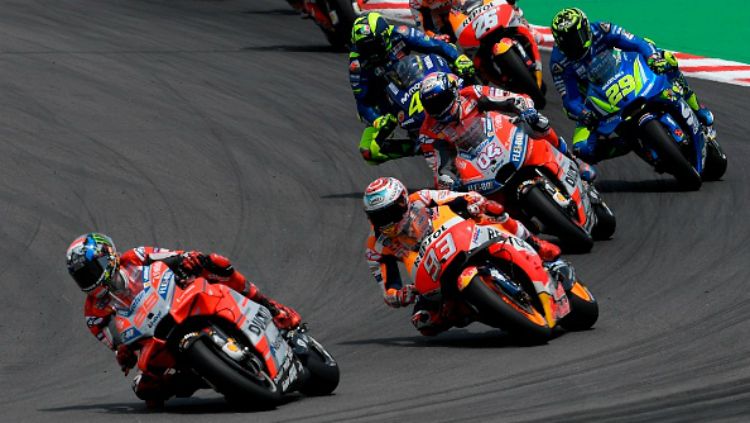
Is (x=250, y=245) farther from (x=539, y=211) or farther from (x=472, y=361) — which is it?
(x=472, y=361)

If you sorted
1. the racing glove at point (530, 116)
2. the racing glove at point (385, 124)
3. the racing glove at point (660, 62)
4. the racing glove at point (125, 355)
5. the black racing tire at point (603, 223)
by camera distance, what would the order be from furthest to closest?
the racing glove at point (385, 124) → the racing glove at point (660, 62) → the black racing tire at point (603, 223) → the racing glove at point (530, 116) → the racing glove at point (125, 355)

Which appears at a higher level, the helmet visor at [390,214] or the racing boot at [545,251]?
the helmet visor at [390,214]

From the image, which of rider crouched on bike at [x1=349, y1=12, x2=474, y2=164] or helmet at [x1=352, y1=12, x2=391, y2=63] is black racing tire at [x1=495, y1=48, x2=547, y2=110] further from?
helmet at [x1=352, y1=12, x2=391, y2=63]

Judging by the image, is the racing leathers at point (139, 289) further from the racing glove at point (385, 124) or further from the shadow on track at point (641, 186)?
the shadow on track at point (641, 186)

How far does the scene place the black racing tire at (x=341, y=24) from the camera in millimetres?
23125

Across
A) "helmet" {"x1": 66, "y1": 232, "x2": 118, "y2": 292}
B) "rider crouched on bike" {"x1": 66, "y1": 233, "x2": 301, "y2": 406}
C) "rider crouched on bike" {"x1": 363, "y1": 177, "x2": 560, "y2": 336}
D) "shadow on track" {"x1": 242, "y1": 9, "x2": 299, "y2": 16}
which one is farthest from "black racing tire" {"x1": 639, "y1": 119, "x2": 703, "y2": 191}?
"shadow on track" {"x1": 242, "y1": 9, "x2": 299, "y2": 16}

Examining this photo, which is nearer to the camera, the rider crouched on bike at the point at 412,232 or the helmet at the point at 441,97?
the rider crouched on bike at the point at 412,232

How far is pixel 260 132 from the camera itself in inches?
784

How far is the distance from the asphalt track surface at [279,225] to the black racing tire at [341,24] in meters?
0.36

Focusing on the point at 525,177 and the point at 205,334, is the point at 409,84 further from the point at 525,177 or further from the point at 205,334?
the point at 205,334

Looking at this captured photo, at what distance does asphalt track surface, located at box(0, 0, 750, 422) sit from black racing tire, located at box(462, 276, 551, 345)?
0.58ft

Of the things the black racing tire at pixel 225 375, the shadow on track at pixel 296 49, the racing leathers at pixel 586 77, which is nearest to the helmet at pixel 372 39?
the racing leathers at pixel 586 77

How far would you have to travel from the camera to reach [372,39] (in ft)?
57.7

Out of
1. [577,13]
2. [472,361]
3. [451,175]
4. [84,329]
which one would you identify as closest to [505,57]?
[577,13]
